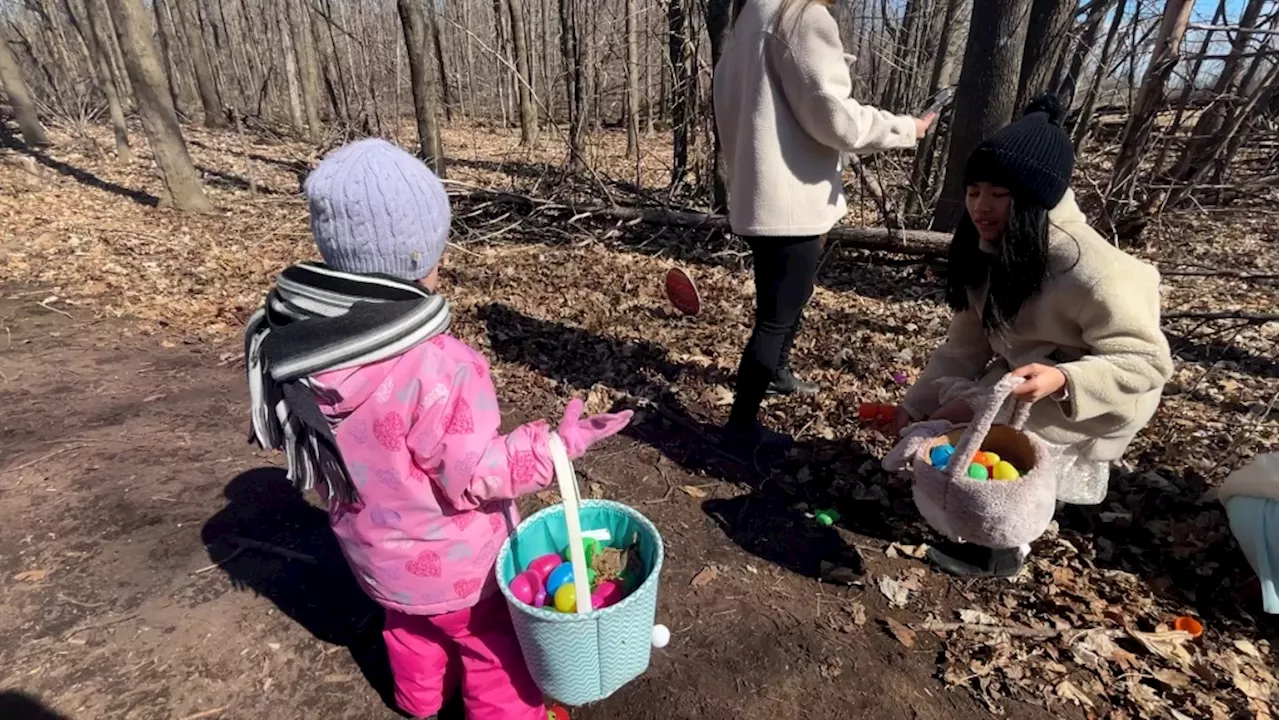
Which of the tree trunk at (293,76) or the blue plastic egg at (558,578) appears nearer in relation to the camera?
the blue plastic egg at (558,578)

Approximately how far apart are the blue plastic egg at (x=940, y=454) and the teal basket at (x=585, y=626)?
118cm

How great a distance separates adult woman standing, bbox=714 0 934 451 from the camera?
109 inches

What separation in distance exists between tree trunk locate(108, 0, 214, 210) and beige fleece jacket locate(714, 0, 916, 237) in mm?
7696

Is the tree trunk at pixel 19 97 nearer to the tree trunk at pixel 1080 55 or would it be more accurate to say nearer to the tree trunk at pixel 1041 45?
the tree trunk at pixel 1041 45

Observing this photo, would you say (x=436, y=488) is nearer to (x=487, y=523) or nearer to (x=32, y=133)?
(x=487, y=523)

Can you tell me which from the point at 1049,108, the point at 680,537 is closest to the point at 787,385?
the point at 680,537

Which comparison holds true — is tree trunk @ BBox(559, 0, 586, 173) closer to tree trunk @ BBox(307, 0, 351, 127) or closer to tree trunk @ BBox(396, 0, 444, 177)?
tree trunk @ BBox(396, 0, 444, 177)

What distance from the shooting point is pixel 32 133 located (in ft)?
38.8

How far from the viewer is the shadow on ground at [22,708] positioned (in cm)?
223

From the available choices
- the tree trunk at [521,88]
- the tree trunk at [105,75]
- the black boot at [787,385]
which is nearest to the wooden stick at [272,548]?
the black boot at [787,385]

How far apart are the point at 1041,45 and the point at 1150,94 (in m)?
1.19

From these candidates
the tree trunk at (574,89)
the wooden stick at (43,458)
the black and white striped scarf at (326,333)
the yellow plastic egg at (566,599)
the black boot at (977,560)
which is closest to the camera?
the black and white striped scarf at (326,333)

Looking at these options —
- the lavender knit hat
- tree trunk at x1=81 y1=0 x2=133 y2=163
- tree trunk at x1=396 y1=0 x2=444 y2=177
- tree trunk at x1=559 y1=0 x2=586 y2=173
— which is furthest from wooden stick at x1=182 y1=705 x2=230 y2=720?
tree trunk at x1=81 y1=0 x2=133 y2=163

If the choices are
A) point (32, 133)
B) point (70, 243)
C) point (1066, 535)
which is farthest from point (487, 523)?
point (32, 133)
